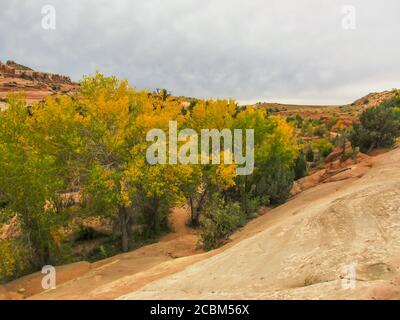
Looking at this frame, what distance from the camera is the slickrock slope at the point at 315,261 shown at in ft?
23.6

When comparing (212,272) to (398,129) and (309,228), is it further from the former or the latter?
(398,129)

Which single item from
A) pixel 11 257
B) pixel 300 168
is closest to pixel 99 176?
pixel 11 257

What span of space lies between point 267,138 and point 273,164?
6.77 ft

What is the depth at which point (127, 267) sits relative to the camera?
1512 cm

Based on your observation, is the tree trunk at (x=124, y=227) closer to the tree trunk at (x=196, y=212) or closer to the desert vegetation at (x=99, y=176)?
the desert vegetation at (x=99, y=176)

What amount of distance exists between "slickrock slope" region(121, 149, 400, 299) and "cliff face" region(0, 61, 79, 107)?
51.9 meters

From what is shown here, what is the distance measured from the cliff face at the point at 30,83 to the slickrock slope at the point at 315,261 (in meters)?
51.9

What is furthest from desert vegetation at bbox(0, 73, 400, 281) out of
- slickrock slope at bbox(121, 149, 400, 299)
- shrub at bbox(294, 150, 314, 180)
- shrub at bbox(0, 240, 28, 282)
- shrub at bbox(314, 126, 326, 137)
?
shrub at bbox(314, 126, 326, 137)

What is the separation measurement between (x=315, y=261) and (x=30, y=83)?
77654 millimetres

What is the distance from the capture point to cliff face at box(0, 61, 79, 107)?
6500 centimetres

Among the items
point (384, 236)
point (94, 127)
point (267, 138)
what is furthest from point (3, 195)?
point (267, 138)

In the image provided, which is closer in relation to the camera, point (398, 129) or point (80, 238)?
point (80, 238)

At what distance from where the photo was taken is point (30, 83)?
246ft

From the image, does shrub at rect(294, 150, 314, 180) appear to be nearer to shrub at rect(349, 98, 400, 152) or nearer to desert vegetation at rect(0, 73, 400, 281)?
shrub at rect(349, 98, 400, 152)
